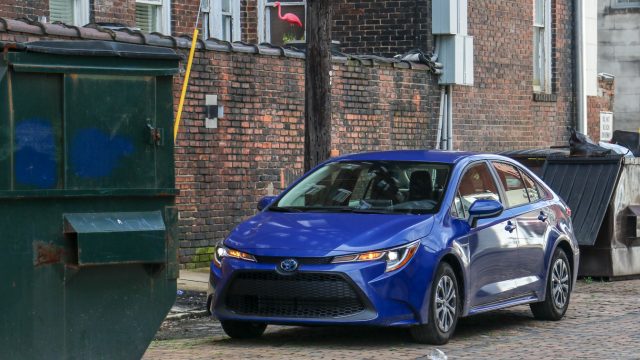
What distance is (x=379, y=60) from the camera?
19516mm

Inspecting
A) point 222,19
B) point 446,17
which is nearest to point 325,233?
point 222,19

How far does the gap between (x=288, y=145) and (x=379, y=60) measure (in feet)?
7.81

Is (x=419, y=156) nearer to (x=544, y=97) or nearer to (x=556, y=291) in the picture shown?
(x=556, y=291)

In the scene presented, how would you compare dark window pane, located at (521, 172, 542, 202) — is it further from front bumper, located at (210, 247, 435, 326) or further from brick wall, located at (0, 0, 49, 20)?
brick wall, located at (0, 0, 49, 20)

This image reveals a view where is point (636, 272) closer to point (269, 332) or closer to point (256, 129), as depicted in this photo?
point (256, 129)

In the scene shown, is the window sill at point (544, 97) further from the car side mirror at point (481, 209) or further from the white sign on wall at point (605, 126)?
the car side mirror at point (481, 209)

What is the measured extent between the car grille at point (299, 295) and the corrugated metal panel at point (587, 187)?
6.79 m

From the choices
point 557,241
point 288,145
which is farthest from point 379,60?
point 557,241

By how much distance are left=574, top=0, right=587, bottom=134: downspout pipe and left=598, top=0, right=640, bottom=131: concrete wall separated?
8.65 m

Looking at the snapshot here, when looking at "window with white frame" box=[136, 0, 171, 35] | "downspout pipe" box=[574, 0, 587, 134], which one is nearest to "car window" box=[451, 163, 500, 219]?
"window with white frame" box=[136, 0, 171, 35]

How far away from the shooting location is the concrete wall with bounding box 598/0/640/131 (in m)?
34.1

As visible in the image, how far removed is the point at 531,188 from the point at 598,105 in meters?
14.5

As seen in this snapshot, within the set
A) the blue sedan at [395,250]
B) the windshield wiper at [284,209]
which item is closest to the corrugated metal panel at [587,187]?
the blue sedan at [395,250]

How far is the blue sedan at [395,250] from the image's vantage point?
10.2m
